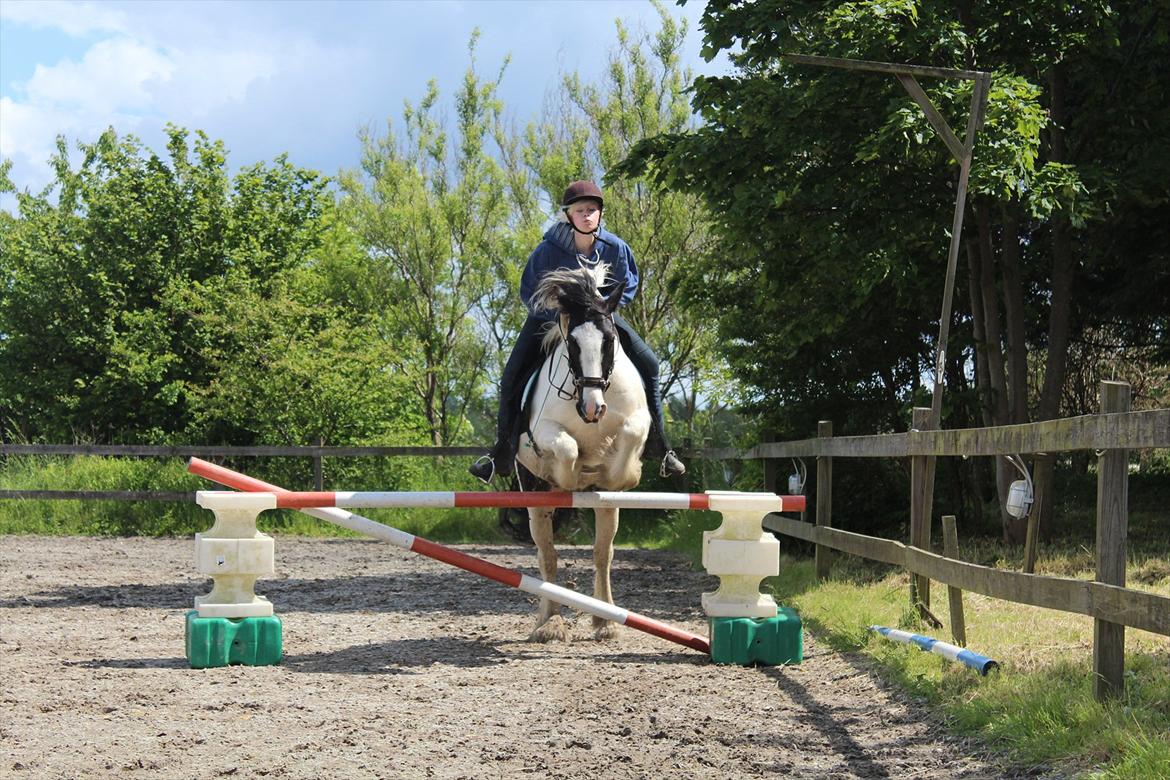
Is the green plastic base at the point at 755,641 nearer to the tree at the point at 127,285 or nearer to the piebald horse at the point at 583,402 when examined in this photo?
the piebald horse at the point at 583,402

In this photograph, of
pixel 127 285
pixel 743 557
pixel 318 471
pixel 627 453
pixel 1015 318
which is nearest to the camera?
pixel 743 557

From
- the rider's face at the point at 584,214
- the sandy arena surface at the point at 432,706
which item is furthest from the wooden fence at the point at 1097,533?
the rider's face at the point at 584,214

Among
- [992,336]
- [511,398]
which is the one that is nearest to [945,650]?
[511,398]

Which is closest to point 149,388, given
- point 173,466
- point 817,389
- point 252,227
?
point 252,227

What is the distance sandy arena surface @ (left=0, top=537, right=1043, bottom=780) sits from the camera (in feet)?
14.0

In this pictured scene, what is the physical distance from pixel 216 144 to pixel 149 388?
7.16m

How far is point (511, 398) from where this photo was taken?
7.48 meters

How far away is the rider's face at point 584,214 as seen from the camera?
7262mm

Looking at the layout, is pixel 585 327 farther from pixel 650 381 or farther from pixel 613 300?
pixel 650 381

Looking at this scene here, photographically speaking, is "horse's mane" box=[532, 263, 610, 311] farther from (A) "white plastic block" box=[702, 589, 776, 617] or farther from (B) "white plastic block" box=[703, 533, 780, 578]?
(A) "white plastic block" box=[702, 589, 776, 617]

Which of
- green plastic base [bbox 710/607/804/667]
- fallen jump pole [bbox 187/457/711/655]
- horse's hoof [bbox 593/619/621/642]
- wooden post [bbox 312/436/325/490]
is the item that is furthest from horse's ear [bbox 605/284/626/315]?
wooden post [bbox 312/436/325/490]

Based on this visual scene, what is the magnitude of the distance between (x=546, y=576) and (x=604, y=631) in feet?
1.94

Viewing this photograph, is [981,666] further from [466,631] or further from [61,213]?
[61,213]

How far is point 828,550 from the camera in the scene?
9836mm
